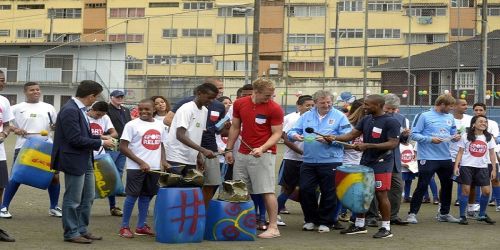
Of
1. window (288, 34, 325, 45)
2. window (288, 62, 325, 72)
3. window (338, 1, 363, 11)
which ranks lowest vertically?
window (288, 62, 325, 72)

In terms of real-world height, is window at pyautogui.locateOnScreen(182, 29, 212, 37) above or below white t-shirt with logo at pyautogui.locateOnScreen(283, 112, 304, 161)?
above

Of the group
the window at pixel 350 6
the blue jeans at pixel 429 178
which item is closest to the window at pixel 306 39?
the window at pixel 350 6

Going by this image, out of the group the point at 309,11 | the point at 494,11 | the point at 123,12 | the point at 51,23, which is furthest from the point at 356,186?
the point at 51,23

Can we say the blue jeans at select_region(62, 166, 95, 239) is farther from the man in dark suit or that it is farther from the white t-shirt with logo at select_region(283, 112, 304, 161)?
the white t-shirt with logo at select_region(283, 112, 304, 161)

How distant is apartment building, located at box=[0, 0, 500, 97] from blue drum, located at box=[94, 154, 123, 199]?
28.4 meters

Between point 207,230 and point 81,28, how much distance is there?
5324 centimetres

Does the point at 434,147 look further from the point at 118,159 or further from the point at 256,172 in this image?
the point at 118,159

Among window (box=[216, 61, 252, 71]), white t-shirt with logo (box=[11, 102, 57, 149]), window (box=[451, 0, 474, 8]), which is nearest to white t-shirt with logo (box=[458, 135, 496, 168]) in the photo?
white t-shirt with logo (box=[11, 102, 57, 149])

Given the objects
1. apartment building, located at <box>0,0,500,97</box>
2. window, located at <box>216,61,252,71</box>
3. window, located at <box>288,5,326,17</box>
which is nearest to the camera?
apartment building, located at <box>0,0,500,97</box>

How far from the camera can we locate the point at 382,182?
417 inches

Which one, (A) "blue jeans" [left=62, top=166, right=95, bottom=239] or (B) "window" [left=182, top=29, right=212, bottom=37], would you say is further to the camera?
(B) "window" [left=182, top=29, right=212, bottom=37]

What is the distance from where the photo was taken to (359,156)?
12000 millimetres

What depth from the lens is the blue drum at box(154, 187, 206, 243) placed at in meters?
9.41

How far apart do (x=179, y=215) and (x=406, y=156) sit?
20.0 feet
